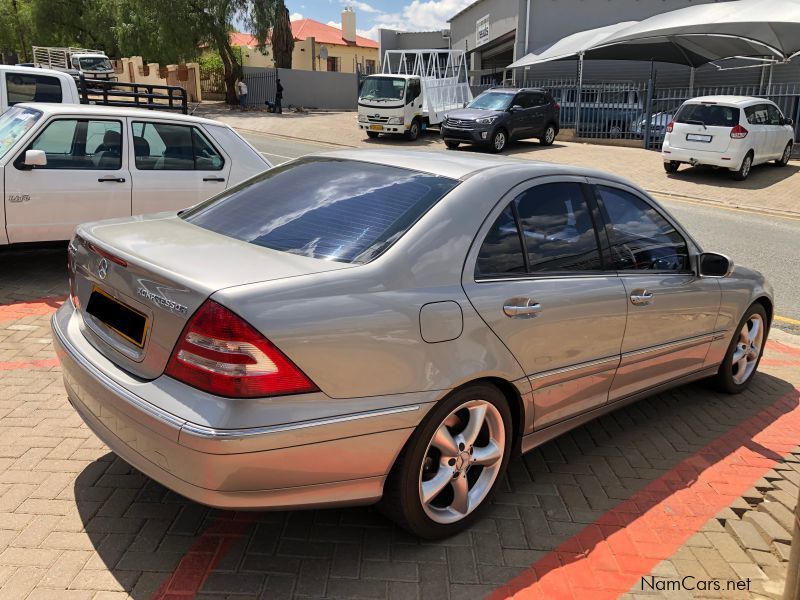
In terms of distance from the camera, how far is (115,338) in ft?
9.57

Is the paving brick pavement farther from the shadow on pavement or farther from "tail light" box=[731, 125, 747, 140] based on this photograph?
"tail light" box=[731, 125, 747, 140]

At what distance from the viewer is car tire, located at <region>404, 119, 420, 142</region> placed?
2334 centimetres

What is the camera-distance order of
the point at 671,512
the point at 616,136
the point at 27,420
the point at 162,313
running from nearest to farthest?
the point at 162,313 → the point at 671,512 → the point at 27,420 → the point at 616,136

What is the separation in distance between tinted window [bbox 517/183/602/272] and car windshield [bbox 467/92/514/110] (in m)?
18.2

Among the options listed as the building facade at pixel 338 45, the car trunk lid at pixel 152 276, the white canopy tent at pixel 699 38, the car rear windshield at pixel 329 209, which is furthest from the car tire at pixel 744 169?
the building facade at pixel 338 45

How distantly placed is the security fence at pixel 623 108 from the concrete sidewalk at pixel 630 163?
991mm

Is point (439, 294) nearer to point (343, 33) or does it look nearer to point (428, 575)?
point (428, 575)

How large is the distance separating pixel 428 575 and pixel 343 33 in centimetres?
6729

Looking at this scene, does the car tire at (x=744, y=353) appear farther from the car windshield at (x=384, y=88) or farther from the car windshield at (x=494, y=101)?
the car windshield at (x=384, y=88)

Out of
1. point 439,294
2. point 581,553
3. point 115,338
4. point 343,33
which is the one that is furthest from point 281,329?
point 343,33

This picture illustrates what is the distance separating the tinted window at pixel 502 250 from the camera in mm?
3092

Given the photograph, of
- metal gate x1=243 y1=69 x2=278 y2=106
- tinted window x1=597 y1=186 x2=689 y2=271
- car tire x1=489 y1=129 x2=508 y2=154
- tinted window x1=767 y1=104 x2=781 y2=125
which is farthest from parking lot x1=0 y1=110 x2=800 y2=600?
metal gate x1=243 y1=69 x2=278 y2=106

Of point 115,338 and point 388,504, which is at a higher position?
point 115,338

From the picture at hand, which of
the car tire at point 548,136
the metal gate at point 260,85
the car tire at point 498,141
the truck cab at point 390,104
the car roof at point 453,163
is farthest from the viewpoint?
the metal gate at point 260,85
